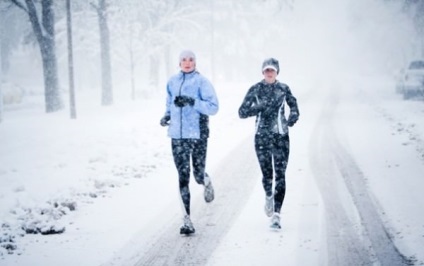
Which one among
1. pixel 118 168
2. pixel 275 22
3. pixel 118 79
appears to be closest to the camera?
pixel 118 168

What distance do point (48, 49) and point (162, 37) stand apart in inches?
404

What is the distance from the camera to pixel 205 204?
7512mm

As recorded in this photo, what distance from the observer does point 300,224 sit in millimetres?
6277

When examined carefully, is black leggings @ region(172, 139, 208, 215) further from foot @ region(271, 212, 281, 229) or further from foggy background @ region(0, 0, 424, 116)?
foggy background @ region(0, 0, 424, 116)

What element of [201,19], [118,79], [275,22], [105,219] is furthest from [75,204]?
[118,79]

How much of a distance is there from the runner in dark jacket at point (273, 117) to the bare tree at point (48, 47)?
712 inches

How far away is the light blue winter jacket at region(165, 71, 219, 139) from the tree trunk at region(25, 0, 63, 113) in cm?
1765

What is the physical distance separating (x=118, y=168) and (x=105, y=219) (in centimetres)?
358

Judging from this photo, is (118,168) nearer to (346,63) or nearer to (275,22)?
(275,22)

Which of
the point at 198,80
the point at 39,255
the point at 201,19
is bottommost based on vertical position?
the point at 39,255

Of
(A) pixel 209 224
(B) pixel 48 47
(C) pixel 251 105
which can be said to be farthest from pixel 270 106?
(B) pixel 48 47

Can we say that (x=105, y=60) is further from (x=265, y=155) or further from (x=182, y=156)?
(x=265, y=155)

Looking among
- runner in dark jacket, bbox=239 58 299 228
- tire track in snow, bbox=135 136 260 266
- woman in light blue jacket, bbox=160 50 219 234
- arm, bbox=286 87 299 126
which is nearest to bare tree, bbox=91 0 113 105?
tire track in snow, bbox=135 136 260 266

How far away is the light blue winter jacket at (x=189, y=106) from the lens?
593 centimetres
